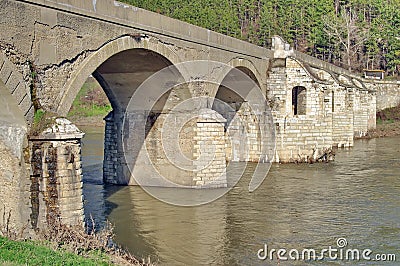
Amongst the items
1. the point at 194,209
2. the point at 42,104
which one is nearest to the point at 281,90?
the point at 194,209

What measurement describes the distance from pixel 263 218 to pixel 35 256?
7.88 meters

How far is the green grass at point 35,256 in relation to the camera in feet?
23.8

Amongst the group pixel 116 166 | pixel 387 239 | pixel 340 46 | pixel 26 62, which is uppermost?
pixel 340 46

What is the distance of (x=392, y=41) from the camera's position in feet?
199

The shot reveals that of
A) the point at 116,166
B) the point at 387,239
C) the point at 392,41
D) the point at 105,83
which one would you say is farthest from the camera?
the point at 392,41

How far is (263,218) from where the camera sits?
567 inches

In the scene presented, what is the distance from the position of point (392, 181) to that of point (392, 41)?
4458cm

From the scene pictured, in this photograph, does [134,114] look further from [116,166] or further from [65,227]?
[65,227]

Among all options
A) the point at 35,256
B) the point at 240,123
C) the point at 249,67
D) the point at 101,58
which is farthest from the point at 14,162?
the point at 240,123

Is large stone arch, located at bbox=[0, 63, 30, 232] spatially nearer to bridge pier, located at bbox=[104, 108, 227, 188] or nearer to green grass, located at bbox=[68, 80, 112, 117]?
bridge pier, located at bbox=[104, 108, 227, 188]

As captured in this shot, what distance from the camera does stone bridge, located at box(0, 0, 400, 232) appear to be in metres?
10.0

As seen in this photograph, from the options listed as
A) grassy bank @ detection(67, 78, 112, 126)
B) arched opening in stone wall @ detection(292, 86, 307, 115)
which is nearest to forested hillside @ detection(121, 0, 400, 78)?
grassy bank @ detection(67, 78, 112, 126)

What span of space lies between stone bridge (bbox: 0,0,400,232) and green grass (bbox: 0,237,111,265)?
1828 mm

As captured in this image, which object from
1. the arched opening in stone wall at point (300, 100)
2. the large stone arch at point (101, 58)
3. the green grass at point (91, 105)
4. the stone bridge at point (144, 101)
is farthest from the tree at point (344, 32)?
the large stone arch at point (101, 58)
